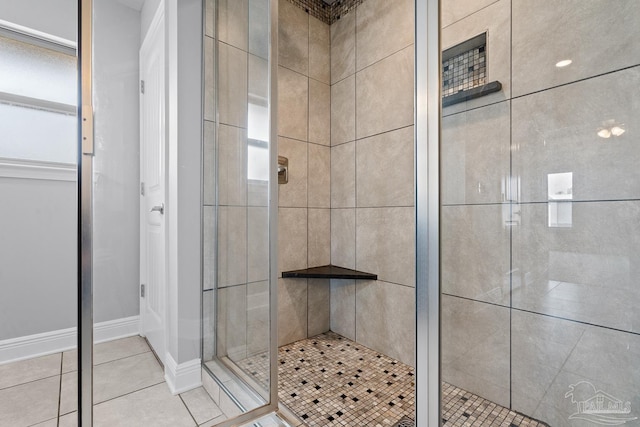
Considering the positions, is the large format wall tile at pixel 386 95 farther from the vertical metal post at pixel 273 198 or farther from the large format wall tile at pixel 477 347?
the large format wall tile at pixel 477 347

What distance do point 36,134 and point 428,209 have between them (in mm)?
1805

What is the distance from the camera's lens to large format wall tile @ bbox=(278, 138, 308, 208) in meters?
1.93

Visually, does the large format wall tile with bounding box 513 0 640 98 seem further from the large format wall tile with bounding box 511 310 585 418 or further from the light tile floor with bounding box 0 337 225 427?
the light tile floor with bounding box 0 337 225 427

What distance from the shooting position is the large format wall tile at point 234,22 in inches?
55.9

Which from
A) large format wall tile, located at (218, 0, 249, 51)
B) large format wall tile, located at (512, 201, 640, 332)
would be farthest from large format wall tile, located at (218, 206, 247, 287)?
large format wall tile, located at (512, 201, 640, 332)

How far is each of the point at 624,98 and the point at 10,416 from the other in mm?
2334

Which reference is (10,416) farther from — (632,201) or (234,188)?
(632,201)

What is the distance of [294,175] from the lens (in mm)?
1977

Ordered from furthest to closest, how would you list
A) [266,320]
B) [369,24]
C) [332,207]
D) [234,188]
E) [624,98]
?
[332,207], [369,24], [234,188], [266,320], [624,98]

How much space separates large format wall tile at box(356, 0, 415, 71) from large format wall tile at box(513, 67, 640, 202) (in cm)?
96

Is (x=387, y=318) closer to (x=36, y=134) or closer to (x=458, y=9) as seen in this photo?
(x=458, y=9)

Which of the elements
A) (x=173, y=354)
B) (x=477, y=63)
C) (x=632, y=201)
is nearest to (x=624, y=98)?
(x=632, y=201)

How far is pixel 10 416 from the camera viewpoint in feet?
3.76

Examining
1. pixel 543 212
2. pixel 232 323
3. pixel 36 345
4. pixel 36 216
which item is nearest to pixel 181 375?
pixel 232 323
